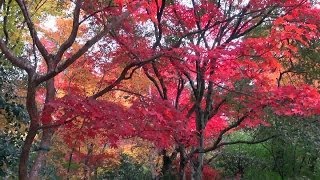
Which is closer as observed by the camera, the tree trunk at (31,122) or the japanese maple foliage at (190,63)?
the tree trunk at (31,122)

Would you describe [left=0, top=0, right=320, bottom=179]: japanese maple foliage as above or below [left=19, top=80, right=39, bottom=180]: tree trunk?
above

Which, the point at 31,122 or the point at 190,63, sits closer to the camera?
the point at 31,122

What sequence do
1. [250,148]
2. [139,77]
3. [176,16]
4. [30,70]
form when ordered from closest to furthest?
[30,70] → [176,16] → [139,77] → [250,148]

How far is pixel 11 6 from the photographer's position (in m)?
7.38

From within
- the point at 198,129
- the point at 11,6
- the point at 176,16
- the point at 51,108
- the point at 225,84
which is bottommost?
the point at 51,108

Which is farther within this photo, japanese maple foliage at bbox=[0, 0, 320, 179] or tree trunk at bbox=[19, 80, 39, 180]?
japanese maple foliage at bbox=[0, 0, 320, 179]

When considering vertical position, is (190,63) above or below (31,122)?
above

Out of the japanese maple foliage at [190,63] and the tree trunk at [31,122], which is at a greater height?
the japanese maple foliage at [190,63]

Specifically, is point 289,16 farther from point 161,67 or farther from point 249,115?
point 161,67

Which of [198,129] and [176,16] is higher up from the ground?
[176,16]

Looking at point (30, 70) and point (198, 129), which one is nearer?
point (30, 70)

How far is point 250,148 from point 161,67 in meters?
7.67

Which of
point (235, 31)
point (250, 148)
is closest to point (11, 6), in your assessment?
point (235, 31)

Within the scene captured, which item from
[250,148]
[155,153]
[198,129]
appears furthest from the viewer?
[250,148]
